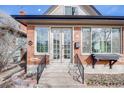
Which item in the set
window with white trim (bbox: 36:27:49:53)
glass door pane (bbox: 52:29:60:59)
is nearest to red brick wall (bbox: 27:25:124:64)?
window with white trim (bbox: 36:27:49:53)

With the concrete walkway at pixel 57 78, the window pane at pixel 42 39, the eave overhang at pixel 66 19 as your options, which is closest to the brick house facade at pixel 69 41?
the window pane at pixel 42 39

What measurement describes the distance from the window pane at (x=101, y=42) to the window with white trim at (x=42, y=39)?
2166mm

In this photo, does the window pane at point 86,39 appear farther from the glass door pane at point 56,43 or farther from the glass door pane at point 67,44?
the glass door pane at point 56,43

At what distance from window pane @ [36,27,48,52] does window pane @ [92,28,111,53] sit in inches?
85.3

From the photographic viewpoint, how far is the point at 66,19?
35.4 feet

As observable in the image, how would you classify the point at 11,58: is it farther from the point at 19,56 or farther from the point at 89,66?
the point at 89,66

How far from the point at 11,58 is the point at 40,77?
4.14 meters

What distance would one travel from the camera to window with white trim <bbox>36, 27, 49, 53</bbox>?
11.4 m

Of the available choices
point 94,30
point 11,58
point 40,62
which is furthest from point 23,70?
point 94,30

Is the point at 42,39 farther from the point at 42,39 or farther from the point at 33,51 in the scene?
the point at 33,51

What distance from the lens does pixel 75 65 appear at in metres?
11.4

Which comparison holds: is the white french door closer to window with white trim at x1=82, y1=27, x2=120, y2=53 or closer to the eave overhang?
the eave overhang

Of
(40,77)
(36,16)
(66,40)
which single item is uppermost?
(36,16)
